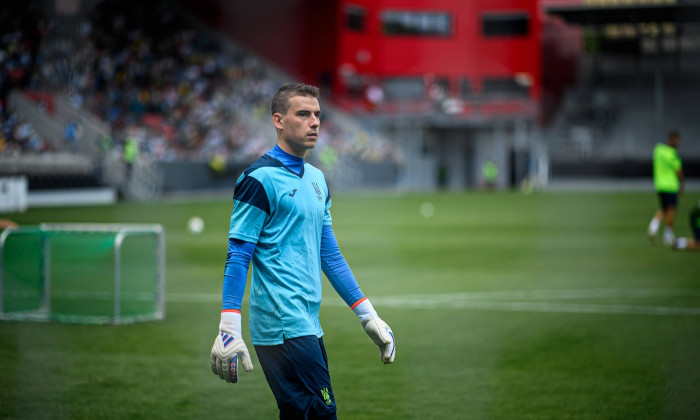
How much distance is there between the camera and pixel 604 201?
40188mm

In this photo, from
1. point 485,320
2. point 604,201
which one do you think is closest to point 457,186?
point 604,201

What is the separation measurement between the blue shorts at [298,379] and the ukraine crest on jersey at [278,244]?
6cm

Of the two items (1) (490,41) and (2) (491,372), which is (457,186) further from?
(2) (491,372)

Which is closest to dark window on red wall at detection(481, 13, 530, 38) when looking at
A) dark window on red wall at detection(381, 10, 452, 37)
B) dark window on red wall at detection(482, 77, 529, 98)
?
dark window on red wall at detection(381, 10, 452, 37)

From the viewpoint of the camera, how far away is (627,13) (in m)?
55.7

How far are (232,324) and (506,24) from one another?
6399 centimetres

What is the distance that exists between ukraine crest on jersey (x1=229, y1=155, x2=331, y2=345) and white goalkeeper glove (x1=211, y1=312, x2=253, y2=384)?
8.7 inches

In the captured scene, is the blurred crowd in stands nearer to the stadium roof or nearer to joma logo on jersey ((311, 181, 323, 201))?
the stadium roof

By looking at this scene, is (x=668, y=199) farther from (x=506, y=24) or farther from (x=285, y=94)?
(x=506, y=24)

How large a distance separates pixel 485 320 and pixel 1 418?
590cm

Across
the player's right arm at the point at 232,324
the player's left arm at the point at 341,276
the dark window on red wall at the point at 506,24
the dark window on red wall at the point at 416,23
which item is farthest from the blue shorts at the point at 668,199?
the dark window on red wall at the point at 506,24

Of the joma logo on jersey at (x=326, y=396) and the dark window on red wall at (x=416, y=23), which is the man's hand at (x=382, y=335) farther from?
the dark window on red wall at (x=416, y=23)

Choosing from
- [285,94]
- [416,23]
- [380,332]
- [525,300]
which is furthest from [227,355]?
[416,23]

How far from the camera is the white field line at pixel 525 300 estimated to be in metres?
11.3
